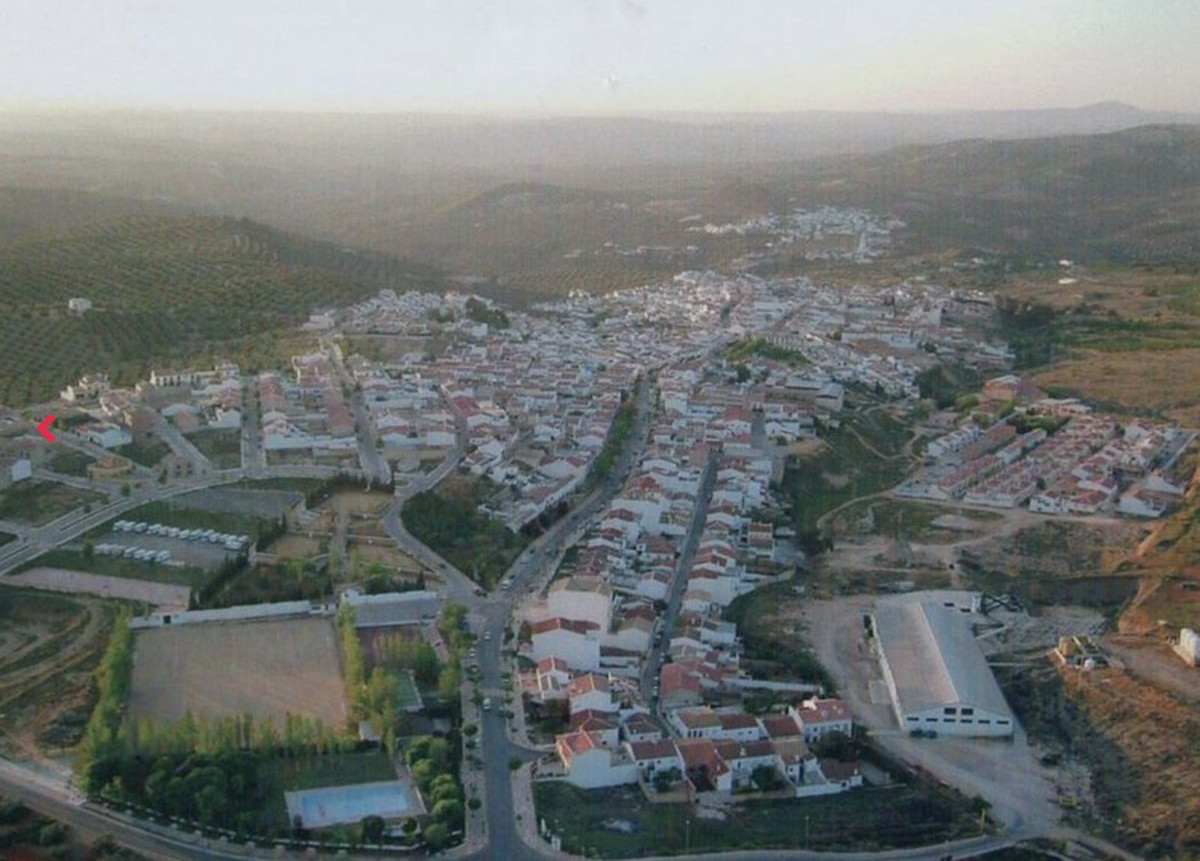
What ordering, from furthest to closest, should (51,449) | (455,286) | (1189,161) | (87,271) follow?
(1189,161), (455,286), (87,271), (51,449)

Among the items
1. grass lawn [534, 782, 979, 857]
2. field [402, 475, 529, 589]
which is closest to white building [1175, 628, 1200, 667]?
grass lawn [534, 782, 979, 857]

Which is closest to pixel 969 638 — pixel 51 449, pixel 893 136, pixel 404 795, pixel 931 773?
pixel 931 773

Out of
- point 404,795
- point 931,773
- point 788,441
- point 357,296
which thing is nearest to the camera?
point 404,795

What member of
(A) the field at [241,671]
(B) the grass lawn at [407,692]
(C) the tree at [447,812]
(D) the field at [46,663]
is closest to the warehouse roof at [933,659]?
(C) the tree at [447,812]

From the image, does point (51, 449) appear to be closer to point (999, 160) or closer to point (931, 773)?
point (931, 773)

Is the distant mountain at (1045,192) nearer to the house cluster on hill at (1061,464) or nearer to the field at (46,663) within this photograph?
the house cluster on hill at (1061,464)

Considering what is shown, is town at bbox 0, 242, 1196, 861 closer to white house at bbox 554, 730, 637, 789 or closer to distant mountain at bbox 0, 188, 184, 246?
white house at bbox 554, 730, 637, 789

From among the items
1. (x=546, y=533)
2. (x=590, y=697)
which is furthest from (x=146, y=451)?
(x=590, y=697)
